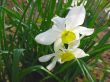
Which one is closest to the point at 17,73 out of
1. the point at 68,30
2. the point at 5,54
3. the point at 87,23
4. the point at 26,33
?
the point at 5,54

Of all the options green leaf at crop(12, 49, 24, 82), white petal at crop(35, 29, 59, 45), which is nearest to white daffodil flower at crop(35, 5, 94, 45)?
white petal at crop(35, 29, 59, 45)

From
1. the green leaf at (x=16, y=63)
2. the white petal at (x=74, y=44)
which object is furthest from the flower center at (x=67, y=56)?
the green leaf at (x=16, y=63)

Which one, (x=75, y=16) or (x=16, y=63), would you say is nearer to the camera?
(x=75, y=16)

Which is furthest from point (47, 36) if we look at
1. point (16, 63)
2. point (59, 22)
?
point (16, 63)

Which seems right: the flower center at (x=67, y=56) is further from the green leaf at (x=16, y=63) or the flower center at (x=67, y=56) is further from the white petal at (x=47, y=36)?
the green leaf at (x=16, y=63)

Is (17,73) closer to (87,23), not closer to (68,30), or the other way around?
(68,30)

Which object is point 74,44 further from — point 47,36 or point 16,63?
point 16,63
